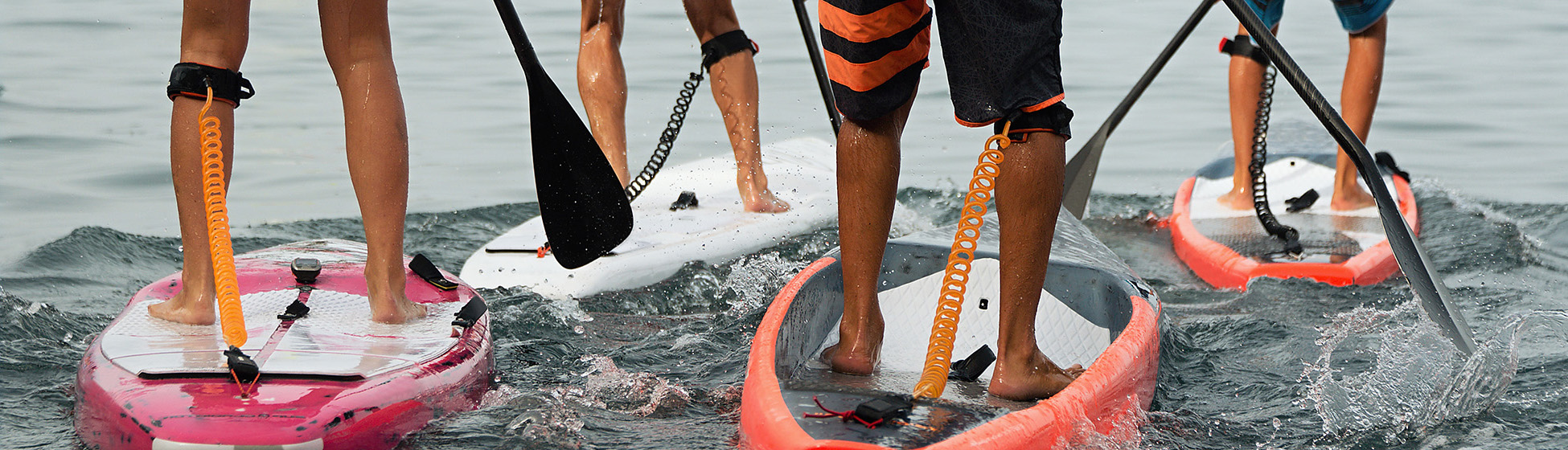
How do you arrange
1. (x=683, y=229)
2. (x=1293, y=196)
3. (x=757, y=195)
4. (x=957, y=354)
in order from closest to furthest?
(x=957, y=354)
(x=683, y=229)
(x=757, y=195)
(x=1293, y=196)

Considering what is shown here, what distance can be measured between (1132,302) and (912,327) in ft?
1.53

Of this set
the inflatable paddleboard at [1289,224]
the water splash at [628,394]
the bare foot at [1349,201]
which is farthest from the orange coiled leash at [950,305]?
the bare foot at [1349,201]

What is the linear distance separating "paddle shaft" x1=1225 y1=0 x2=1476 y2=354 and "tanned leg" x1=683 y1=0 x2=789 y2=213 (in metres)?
1.70

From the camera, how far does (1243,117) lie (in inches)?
175

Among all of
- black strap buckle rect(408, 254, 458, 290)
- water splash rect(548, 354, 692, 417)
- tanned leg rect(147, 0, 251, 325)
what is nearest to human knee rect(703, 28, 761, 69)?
black strap buckle rect(408, 254, 458, 290)

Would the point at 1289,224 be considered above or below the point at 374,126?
below

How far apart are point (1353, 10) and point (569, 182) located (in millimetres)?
2579

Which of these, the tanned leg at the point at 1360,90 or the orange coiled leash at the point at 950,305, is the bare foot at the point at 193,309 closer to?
the orange coiled leash at the point at 950,305

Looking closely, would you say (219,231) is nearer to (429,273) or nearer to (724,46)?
(429,273)

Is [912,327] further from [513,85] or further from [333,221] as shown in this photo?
[513,85]

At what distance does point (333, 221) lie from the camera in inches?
178

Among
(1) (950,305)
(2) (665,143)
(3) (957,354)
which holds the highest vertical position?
(1) (950,305)

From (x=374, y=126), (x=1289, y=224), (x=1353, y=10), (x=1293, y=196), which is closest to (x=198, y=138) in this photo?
(x=374, y=126)

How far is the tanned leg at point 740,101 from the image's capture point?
4.07 meters
